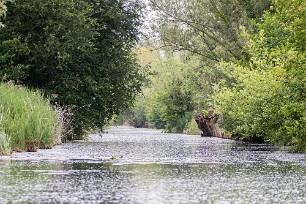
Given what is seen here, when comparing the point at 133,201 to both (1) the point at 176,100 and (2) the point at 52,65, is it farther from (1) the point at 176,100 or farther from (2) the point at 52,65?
(1) the point at 176,100

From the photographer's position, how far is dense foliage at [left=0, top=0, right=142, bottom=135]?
3128 cm

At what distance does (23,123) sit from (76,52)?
1186cm

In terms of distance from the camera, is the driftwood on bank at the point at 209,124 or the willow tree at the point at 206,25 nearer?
the willow tree at the point at 206,25

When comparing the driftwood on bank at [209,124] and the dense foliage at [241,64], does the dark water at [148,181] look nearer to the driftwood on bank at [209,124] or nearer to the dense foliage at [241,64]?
the dense foliage at [241,64]

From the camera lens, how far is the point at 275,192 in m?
11.0

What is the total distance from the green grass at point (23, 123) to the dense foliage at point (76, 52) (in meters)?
4.18

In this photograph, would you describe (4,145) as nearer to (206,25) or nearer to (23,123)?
(23,123)

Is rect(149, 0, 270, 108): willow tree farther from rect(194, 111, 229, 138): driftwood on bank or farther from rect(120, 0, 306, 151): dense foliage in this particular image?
rect(194, 111, 229, 138): driftwood on bank

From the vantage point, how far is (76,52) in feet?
109

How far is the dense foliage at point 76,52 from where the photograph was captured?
103 feet

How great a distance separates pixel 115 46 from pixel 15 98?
46.9 ft

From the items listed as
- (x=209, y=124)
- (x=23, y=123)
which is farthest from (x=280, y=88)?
(x=209, y=124)

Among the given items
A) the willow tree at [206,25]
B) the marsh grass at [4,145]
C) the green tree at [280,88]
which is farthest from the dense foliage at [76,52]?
the marsh grass at [4,145]

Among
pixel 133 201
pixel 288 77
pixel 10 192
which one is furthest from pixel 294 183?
pixel 288 77
